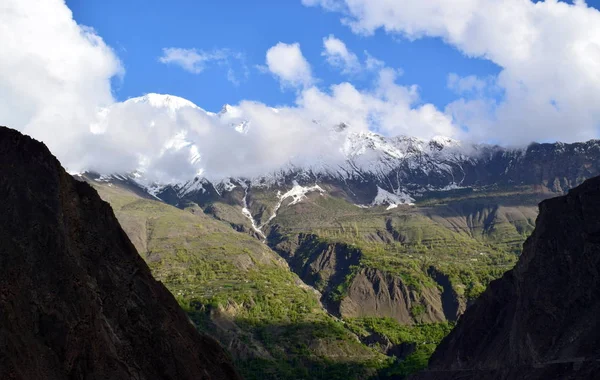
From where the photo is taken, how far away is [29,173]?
201 ft

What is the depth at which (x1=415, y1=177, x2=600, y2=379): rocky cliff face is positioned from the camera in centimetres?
9525

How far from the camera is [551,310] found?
105500 millimetres

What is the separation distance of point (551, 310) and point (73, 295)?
82.2m

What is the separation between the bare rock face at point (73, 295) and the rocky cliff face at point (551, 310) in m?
54.0

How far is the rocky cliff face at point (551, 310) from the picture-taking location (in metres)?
95.2

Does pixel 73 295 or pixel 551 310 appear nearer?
pixel 73 295

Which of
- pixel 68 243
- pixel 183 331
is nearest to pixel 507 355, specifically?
pixel 183 331

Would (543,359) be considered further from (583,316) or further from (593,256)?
(593,256)

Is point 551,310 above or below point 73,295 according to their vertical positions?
below

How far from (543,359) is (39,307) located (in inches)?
3116

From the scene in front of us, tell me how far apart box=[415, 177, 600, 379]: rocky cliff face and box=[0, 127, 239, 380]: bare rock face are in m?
54.0

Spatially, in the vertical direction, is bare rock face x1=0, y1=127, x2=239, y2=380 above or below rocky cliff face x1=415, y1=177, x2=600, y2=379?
above

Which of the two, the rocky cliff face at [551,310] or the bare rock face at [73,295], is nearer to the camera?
the bare rock face at [73,295]

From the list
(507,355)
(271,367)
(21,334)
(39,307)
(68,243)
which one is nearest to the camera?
(21,334)
